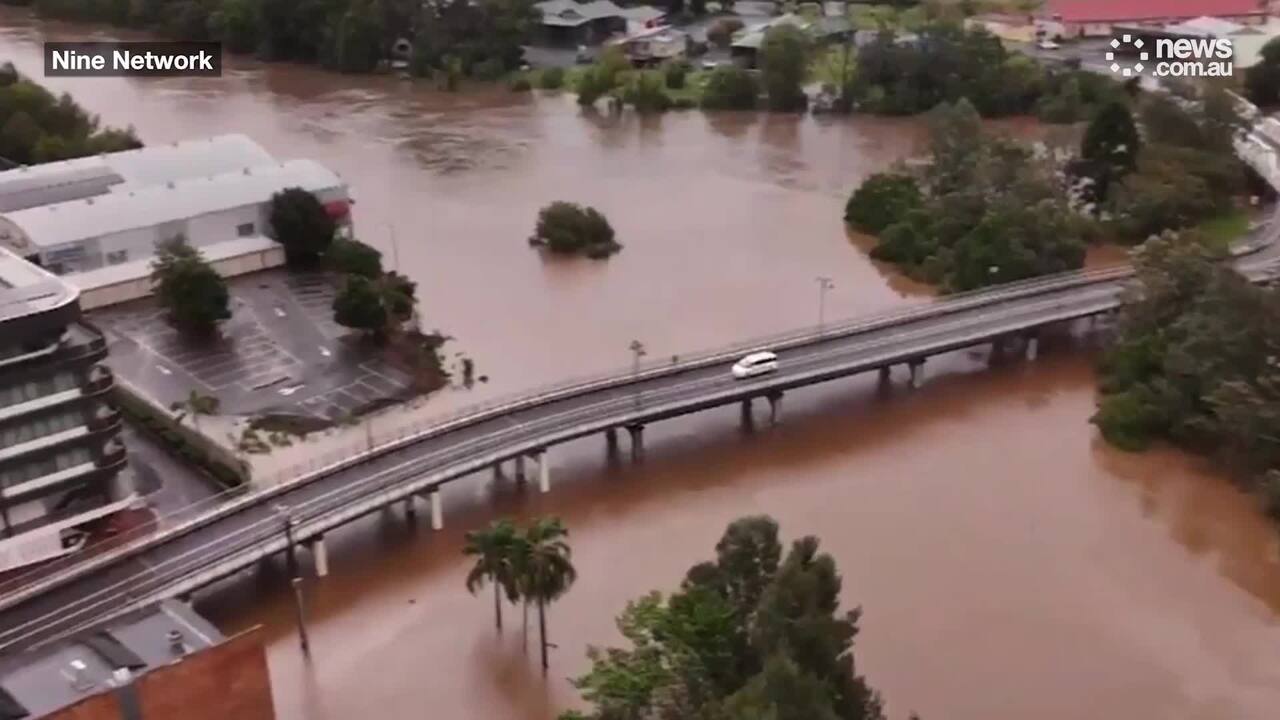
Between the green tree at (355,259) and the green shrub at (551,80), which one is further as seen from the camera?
the green shrub at (551,80)

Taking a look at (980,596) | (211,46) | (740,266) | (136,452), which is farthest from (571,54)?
(980,596)

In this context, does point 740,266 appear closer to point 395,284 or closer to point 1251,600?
point 395,284

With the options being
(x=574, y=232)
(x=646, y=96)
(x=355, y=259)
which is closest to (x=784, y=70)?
(x=646, y=96)

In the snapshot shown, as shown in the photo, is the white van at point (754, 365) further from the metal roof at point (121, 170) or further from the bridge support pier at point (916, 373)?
the metal roof at point (121, 170)

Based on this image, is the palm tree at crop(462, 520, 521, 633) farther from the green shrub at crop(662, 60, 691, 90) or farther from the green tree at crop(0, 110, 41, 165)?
the green shrub at crop(662, 60, 691, 90)

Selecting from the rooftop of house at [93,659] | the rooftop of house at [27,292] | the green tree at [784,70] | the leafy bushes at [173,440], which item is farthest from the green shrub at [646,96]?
the rooftop of house at [93,659]
